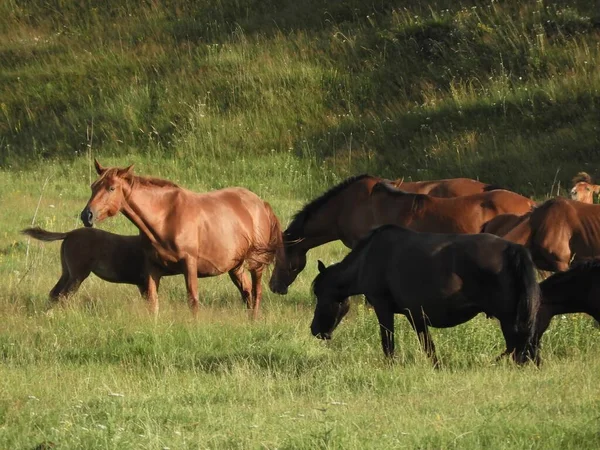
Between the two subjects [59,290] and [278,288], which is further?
[278,288]

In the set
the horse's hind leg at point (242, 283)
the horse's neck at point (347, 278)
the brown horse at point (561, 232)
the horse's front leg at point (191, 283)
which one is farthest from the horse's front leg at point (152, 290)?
the brown horse at point (561, 232)

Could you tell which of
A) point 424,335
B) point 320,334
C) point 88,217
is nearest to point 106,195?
point 88,217

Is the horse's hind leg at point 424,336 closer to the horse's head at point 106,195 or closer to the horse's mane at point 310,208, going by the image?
the horse's head at point 106,195

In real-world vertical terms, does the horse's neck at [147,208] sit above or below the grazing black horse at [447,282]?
above

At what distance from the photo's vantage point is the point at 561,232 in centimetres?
1222

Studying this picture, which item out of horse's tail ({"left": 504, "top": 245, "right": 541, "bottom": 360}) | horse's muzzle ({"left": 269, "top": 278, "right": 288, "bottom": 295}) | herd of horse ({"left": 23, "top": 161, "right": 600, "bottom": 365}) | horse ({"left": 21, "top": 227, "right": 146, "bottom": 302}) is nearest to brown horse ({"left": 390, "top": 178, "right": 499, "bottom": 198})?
herd of horse ({"left": 23, "top": 161, "right": 600, "bottom": 365})

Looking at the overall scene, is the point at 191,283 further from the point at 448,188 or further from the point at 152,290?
the point at 448,188

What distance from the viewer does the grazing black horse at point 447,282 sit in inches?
363

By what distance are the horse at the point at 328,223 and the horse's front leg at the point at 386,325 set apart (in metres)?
3.24

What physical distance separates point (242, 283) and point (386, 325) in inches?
148

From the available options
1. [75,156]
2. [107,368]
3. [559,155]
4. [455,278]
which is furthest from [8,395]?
[75,156]

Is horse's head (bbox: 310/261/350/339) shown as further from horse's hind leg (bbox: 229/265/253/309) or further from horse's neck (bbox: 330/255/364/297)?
horse's hind leg (bbox: 229/265/253/309)

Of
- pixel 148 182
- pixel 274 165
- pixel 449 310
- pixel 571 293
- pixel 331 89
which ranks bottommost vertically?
pixel 449 310

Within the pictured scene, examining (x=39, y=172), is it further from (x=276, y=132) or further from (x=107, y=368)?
(x=107, y=368)
